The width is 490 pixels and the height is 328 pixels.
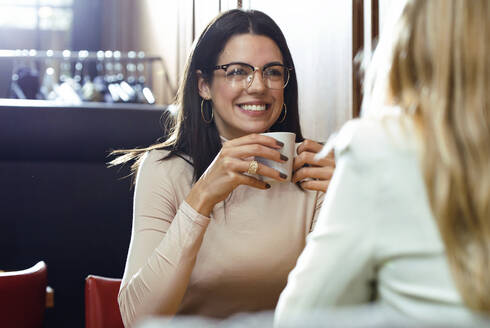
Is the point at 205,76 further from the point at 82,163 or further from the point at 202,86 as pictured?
the point at 82,163

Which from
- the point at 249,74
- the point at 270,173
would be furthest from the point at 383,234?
the point at 249,74

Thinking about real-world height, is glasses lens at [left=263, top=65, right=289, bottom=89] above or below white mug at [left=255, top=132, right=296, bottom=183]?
above

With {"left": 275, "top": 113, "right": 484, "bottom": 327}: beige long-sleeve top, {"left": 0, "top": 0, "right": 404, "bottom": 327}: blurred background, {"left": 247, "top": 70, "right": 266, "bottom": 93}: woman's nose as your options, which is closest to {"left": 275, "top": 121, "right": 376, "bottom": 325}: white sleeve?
{"left": 275, "top": 113, "right": 484, "bottom": 327}: beige long-sleeve top

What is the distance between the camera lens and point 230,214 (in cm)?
143

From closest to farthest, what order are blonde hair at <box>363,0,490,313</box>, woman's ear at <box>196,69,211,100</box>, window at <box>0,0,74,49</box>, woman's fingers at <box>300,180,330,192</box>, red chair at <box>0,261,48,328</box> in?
blonde hair at <box>363,0,490,313</box> < woman's fingers at <box>300,180,330,192</box> < woman's ear at <box>196,69,211,100</box> < red chair at <box>0,261,48,328</box> < window at <box>0,0,74,49</box>

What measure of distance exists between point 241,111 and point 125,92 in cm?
459

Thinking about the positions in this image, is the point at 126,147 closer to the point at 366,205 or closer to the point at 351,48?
the point at 351,48

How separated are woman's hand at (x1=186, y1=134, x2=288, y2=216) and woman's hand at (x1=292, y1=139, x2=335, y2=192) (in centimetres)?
8

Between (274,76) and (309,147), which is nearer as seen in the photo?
(309,147)

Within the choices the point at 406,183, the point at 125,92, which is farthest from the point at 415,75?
the point at 125,92

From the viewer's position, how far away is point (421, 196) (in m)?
0.56

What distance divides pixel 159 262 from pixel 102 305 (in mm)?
439

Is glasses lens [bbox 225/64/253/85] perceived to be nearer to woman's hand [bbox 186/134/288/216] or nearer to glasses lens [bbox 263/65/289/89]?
glasses lens [bbox 263/65/289/89]

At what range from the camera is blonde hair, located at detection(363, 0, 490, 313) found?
1.82ft
